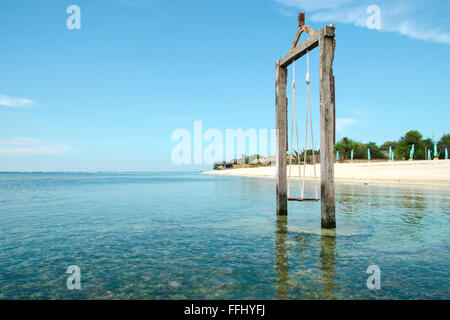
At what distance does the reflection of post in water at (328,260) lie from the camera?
4898 mm

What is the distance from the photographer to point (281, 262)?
6.30 m

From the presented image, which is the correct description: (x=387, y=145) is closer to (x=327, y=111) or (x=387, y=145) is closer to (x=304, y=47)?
(x=304, y=47)

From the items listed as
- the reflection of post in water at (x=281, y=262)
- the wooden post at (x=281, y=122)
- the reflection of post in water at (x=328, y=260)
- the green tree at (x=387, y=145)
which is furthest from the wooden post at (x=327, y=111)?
the green tree at (x=387, y=145)

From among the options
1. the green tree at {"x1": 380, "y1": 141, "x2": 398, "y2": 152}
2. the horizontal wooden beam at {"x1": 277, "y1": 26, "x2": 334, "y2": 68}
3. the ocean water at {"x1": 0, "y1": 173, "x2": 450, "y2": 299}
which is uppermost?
the green tree at {"x1": 380, "y1": 141, "x2": 398, "y2": 152}

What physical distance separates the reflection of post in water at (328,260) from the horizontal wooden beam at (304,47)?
20.3 ft

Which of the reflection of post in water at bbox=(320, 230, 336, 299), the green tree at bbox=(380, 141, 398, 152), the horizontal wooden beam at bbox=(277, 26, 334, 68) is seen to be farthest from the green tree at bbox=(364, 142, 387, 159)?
the reflection of post in water at bbox=(320, 230, 336, 299)

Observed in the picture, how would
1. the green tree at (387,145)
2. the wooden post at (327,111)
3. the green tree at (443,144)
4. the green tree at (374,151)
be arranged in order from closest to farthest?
the wooden post at (327,111)
the green tree at (443,144)
the green tree at (374,151)
the green tree at (387,145)

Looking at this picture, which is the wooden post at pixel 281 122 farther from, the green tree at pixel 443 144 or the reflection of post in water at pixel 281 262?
the green tree at pixel 443 144

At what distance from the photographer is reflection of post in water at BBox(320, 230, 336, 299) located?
490cm

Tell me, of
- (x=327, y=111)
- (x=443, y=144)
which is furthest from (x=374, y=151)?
(x=327, y=111)

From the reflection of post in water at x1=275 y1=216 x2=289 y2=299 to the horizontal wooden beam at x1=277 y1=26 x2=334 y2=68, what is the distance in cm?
638

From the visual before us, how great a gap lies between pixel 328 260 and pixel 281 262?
1.07 metres

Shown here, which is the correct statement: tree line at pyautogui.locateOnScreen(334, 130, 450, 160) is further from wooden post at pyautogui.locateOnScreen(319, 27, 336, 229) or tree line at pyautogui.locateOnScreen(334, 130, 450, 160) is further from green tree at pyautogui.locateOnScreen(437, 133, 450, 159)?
wooden post at pyautogui.locateOnScreen(319, 27, 336, 229)
